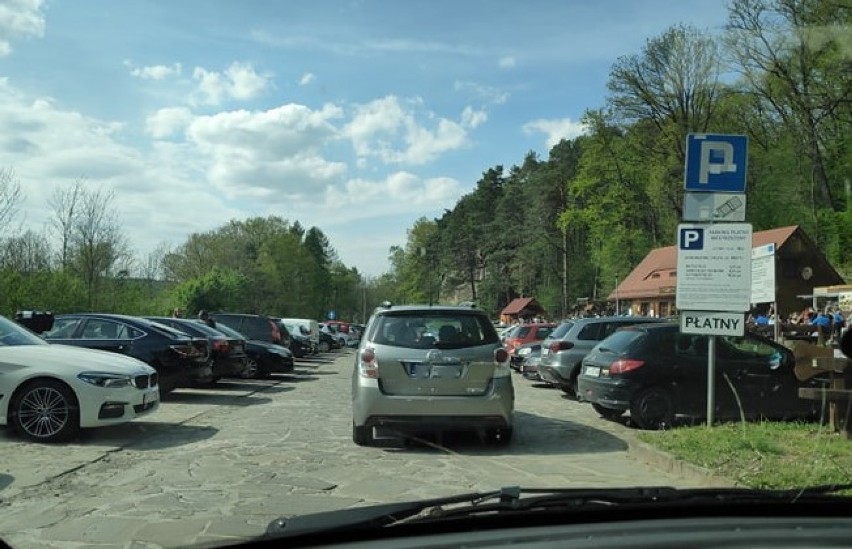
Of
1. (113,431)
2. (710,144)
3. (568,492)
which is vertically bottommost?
(113,431)

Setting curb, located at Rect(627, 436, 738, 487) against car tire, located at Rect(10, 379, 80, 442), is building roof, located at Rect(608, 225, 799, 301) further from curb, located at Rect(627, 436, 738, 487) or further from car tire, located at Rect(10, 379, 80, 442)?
car tire, located at Rect(10, 379, 80, 442)

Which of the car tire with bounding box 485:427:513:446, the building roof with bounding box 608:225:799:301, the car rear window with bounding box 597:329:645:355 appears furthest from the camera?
the building roof with bounding box 608:225:799:301

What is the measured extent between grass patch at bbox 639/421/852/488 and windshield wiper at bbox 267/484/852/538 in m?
3.89

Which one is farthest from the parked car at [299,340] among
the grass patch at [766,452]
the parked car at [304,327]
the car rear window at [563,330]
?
the grass patch at [766,452]

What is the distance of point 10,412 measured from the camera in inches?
370

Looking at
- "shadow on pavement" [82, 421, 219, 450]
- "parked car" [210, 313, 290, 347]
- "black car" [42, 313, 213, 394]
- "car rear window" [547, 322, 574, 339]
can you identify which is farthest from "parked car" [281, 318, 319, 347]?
"shadow on pavement" [82, 421, 219, 450]

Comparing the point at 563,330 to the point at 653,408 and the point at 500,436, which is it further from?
the point at 500,436

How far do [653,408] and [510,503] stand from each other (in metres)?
8.85

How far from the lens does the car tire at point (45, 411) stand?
372 inches

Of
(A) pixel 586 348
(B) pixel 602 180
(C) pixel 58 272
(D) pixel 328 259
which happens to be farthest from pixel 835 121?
(D) pixel 328 259

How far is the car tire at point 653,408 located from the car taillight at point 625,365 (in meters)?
0.35

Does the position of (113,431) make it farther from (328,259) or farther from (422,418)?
(328,259)

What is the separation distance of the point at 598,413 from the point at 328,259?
4338 inches

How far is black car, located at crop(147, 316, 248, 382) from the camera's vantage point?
55.6 ft
